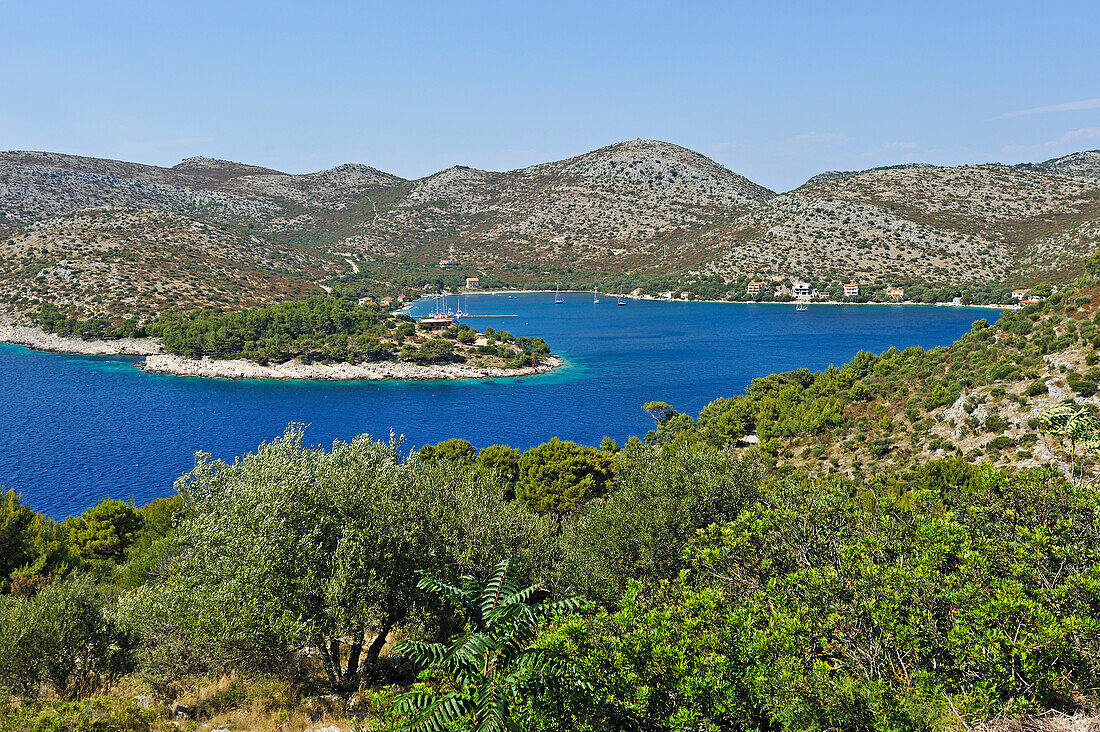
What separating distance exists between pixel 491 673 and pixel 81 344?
12724 cm

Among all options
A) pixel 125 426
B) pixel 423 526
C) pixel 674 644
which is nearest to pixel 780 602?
pixel 674 644

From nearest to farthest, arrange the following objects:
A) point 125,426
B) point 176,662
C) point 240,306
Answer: point 176,662 → point 125,426 → point 240,306

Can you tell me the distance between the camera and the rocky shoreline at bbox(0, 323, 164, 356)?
348 feet

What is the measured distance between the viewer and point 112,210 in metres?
161

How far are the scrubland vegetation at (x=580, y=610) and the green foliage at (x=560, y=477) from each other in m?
14.3

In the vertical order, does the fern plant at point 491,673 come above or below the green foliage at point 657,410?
above

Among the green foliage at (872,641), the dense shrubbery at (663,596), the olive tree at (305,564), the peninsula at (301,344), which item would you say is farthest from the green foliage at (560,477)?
the peninsula at (301,344)

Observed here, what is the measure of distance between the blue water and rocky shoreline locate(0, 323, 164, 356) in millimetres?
2632

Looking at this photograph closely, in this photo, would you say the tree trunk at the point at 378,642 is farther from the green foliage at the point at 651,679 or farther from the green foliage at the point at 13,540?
the green foliage at the point at 13,540

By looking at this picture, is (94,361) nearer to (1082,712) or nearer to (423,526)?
(423,526)

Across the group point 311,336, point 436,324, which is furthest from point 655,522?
point 436,324

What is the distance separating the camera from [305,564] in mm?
13242

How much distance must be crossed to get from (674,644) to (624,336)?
411 ft

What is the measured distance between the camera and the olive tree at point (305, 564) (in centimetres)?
1291
